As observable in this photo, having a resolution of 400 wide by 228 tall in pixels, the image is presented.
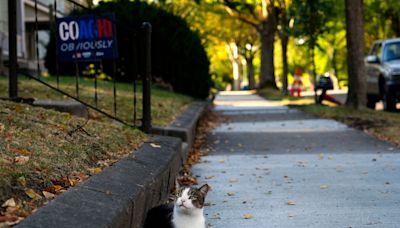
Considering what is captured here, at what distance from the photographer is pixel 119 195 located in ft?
14.9

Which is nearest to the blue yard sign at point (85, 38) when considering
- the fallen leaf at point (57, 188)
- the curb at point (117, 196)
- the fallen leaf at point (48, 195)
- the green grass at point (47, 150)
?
the green grass at point (47, 150)

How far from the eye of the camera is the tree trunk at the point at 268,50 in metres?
36.3

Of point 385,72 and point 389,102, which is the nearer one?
point 385,72

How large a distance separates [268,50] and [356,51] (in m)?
19.6

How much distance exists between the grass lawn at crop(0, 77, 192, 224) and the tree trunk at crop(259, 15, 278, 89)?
90.7ft

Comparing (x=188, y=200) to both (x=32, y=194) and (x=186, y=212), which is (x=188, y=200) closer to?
(x=186, y=212)

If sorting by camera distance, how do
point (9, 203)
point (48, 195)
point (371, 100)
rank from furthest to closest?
point (371, 100), point (48, 195), point (9, 203)

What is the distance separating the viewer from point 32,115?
694 centimetres

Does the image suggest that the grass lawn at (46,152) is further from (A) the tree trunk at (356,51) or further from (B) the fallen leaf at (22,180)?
(A) the tree trunk at (356,51)

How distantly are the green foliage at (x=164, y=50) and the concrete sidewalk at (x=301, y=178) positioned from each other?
14.8ft

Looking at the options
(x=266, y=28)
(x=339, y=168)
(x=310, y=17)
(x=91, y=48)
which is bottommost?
(x=339, y=168)

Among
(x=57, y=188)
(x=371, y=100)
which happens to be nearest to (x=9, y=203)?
(x=57, y=188)

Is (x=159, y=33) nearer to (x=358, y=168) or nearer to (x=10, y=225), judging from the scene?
(x=358, y=168)

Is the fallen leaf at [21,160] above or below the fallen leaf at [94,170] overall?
above
